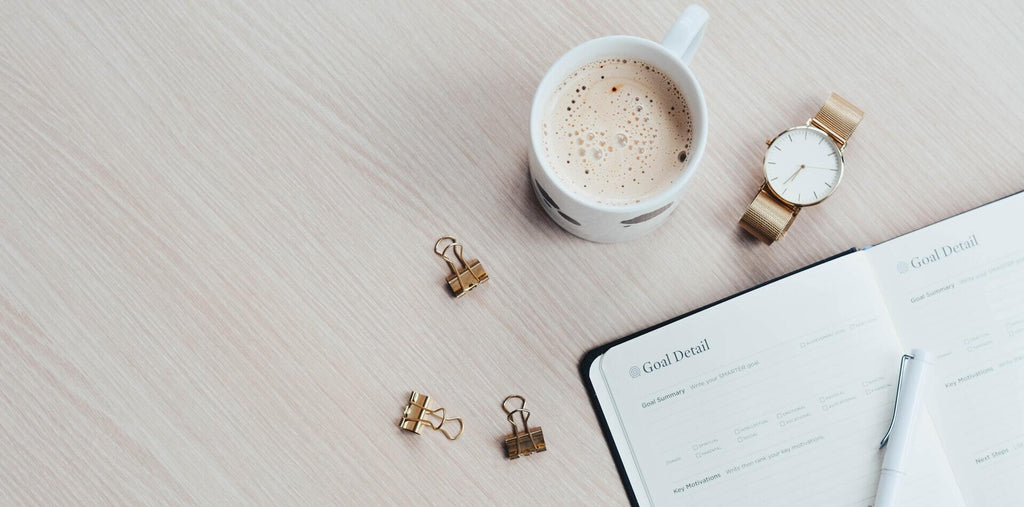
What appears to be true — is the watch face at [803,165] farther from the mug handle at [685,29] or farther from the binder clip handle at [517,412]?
the binder clip handle at [517,412]

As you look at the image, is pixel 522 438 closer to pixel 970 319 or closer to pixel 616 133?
pixel 616 133

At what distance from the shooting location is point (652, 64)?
2.13 feet

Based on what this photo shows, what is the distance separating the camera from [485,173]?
74cm

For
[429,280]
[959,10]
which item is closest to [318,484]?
[429,280]

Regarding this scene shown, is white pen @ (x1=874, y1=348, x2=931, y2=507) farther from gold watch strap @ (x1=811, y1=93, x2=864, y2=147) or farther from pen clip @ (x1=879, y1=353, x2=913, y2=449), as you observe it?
gold watch strap @ (x1=811, y1=93, x2=864, y2=147)

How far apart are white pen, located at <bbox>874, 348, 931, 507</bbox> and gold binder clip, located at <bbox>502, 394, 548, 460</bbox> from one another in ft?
0.98

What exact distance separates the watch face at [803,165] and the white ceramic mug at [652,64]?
0.12m

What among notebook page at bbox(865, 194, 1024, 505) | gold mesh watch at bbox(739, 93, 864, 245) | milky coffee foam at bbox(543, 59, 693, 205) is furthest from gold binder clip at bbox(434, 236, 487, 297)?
notebook page at bbox(865, 194, 1024, 505)

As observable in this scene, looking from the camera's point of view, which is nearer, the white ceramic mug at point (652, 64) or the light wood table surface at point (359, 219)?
the white ceramic mug at point (652, 64)

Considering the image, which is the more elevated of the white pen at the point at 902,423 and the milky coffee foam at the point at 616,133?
the milky coffee foam at the point at 616,133

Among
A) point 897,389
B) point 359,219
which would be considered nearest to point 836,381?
point 897,389

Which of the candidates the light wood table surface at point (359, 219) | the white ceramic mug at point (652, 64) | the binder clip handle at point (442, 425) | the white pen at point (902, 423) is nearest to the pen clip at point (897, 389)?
the white pen at point (902, 423)

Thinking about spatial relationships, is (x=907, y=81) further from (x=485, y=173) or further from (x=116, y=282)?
(x=116, y=282)

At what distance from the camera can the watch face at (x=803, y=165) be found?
713 mm
